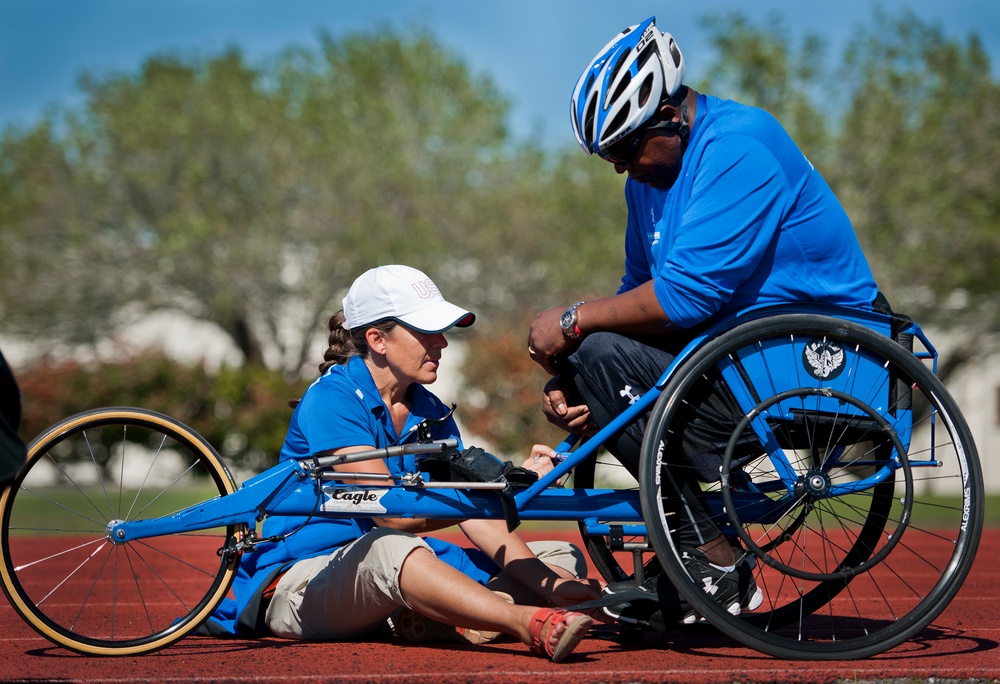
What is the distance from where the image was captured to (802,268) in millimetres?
3455

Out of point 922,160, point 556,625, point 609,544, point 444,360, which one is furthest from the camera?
point 444,360

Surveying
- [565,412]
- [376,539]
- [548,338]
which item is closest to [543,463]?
[565,412]

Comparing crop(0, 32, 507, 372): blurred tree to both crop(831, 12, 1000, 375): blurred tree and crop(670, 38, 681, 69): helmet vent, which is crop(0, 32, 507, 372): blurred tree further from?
crop(670, 38, 681, 69): helmet vent

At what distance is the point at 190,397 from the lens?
63.3 feet

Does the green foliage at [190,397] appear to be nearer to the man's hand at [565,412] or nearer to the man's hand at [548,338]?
the man's hand at [565,412]

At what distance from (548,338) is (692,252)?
1.78 ft

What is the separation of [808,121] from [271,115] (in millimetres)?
11191

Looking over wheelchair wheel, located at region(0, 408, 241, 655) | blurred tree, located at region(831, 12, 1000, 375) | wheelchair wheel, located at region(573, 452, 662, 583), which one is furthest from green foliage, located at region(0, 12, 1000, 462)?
wheelchair wheel, located at region(573, 452, 662, 583)

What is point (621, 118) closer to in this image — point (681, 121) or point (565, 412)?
point (681, 121)

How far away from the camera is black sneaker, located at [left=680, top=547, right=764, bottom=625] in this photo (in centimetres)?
337

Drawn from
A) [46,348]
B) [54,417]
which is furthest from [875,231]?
[46,348]

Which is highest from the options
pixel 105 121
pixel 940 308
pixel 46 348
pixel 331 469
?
pixel 105 121

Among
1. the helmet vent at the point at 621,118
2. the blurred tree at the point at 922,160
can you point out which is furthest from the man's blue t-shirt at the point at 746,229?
the blurred tree at the point at 922,160

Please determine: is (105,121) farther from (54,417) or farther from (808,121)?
(808,121)
